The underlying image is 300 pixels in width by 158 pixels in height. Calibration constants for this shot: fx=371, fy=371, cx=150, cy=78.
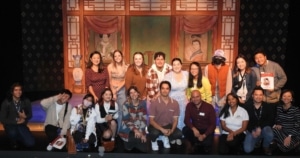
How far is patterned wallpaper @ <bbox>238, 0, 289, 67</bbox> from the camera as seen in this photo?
6.97 metres

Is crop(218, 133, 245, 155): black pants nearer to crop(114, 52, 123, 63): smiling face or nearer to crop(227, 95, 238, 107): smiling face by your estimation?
crop(227, 95, 238, 107): smiling face

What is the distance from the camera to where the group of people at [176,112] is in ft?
15.6

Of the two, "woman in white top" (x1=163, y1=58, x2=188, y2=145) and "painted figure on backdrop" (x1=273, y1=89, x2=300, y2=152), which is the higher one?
"woman in white top" (x1=163, y1=58, x2=188, y2=145)

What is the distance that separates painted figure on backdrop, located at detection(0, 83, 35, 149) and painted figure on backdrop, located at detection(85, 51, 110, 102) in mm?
885

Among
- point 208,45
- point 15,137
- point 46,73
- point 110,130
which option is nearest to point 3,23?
point 46,73

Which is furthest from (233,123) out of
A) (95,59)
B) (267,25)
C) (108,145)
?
(267,25)

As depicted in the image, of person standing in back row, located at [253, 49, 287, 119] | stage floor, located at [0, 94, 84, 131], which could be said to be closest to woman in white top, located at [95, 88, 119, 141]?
stage floor, located at [0, 94, 84, 131]

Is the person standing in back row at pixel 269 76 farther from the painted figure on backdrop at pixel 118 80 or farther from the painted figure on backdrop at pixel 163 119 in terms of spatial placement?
the painted figure on backdrop at pixel 118 80

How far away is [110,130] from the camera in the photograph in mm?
4824

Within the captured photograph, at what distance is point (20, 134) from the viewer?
4941mm

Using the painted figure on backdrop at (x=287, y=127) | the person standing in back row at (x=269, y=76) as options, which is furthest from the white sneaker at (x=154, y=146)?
the person standing in back row at (x=269, y=76)

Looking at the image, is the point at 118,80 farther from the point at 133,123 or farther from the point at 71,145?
the point at 71,145

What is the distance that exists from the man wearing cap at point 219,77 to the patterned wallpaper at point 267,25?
2141 millimetres

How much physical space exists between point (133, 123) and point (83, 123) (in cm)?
65
